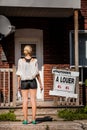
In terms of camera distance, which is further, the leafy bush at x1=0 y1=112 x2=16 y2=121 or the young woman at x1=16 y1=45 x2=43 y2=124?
the leafy bush at x1=0 y1=112 x2=16 y2=121

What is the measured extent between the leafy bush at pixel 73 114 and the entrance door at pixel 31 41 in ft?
7.65

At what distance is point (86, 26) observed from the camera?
14766mm

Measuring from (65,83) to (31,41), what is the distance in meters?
2.67

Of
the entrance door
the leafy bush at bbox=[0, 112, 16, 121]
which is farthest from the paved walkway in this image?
the entrance door

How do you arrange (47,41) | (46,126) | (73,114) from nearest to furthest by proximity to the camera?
(46,126), (73,114), (47,41)

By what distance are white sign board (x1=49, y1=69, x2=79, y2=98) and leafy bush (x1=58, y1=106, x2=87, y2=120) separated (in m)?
0.40

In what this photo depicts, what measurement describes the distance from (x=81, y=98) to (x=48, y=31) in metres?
2.39

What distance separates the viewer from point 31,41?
585 inches

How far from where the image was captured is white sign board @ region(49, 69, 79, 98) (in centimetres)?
1266

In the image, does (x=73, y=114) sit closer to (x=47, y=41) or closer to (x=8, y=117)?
(x=8, y=117)

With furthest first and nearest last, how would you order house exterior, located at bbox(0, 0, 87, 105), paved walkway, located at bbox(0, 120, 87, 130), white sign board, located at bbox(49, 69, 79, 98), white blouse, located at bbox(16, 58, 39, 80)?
house exterior, located at bbox(0, 0, 87, 105), white sign board, located at bbox(49, 69, 79, 98), white blouse, located at bbox(16, 58, 39, 80), paved walkway, located at bbox(0, 120, 87, 130)

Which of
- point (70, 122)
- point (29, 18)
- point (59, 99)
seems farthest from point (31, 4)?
point (70, 122)

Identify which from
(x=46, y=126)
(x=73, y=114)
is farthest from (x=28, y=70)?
(x=73, y=114)

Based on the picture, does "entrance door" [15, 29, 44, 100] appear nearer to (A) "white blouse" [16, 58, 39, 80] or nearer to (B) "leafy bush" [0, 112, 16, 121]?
(B) "leafy bush" [0, 112, 16, 121]
